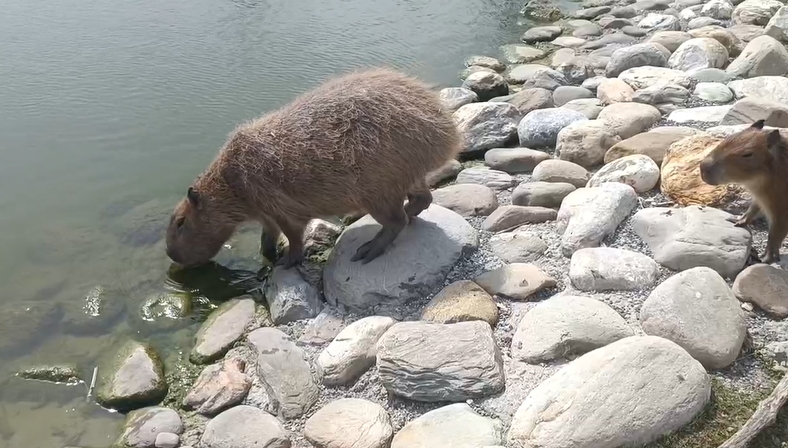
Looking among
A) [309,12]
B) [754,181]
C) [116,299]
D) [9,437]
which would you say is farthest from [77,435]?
[309,12]

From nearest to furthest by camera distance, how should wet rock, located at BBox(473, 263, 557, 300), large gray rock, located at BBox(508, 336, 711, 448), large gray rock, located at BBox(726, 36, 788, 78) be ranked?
large gray rock, located at BBox(508, 336, 711, 448), wet rock, located at BBox(473, 263, 557, 300), large gray rock, located at BBox(726, 36, 788, 78)

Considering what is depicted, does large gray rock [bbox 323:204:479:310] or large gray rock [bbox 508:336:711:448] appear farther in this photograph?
large gray rock [bbox 323:204:479:310]

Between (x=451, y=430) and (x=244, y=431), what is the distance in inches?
44.8

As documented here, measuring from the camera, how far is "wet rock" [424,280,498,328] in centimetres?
383

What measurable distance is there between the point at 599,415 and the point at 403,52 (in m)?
7.14

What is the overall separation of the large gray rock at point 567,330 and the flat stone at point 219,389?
1589mm

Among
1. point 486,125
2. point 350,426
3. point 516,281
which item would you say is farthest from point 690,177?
point 350,426

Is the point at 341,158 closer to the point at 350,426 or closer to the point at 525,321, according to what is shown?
the point at 525,321

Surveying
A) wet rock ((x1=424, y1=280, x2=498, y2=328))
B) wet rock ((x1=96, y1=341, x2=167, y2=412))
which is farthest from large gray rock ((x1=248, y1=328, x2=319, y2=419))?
wet rock ((x1=424, y1=280, x2=498, y2=328))

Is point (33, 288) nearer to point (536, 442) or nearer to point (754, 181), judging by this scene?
point (536, 442)

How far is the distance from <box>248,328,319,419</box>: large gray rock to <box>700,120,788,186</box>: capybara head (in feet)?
8.65

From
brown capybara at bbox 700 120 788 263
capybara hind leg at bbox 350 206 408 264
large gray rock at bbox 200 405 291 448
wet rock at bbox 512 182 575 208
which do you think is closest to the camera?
large gray rock at bbox 200 405 291 448

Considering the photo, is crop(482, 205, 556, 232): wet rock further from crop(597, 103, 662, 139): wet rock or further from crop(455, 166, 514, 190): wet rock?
crop(597, 103, 662, 139): wet rock

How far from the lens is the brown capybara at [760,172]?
12.5ft
